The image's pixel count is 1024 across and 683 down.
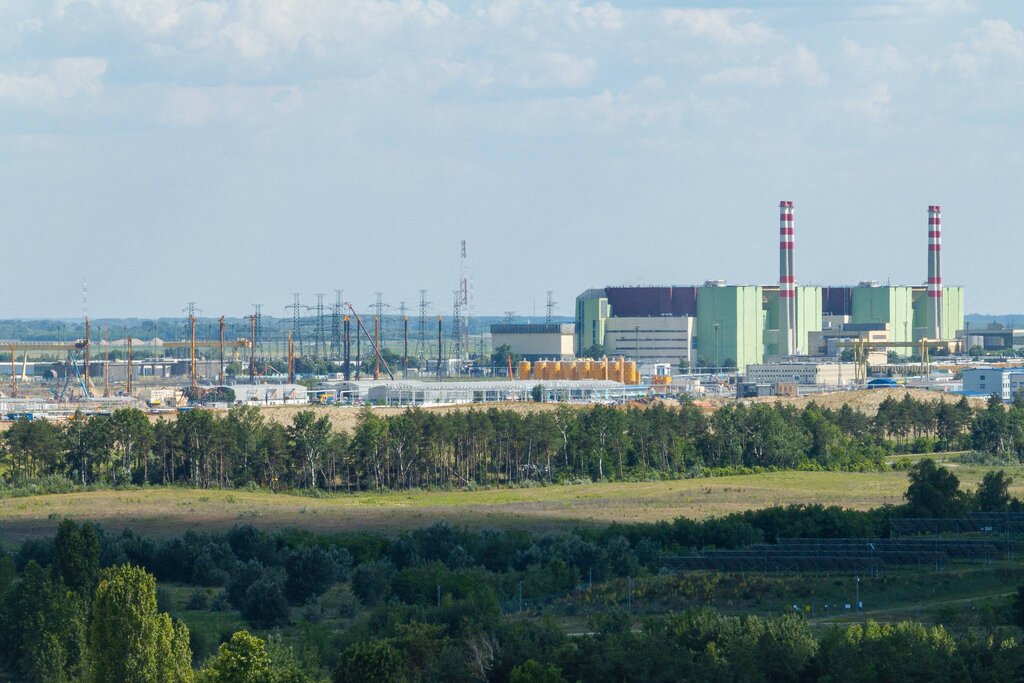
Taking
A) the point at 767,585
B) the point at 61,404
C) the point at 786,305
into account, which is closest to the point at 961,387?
the point at 786,305

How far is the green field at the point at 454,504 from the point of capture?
66.2 metres

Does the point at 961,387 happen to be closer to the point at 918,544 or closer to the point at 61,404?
the point at 61,404

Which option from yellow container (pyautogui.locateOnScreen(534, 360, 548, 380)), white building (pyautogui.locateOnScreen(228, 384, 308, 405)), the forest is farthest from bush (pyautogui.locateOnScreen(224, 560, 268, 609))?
yellow container (pyautogui.locateOnScreen(534, 360, 548, 380))

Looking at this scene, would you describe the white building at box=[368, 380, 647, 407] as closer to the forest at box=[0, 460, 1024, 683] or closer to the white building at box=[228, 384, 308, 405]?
the white building at box=[228, 384, 308, 405]

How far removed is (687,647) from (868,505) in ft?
117

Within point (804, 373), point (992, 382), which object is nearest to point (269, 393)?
point (804, 373)

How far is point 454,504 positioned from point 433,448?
11416mm

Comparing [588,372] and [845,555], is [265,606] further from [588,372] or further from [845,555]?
[588,372]

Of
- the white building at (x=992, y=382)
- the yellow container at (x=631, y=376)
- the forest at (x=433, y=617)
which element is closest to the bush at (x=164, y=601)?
the forest at (x=433, y=617)

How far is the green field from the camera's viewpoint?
66.2 m

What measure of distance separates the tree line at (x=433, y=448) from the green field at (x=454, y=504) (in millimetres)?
3632

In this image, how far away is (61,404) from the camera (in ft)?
489

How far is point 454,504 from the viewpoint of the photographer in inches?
2992

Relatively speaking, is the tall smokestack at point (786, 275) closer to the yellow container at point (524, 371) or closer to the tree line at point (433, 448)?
the yellow container at point (524, 371)
